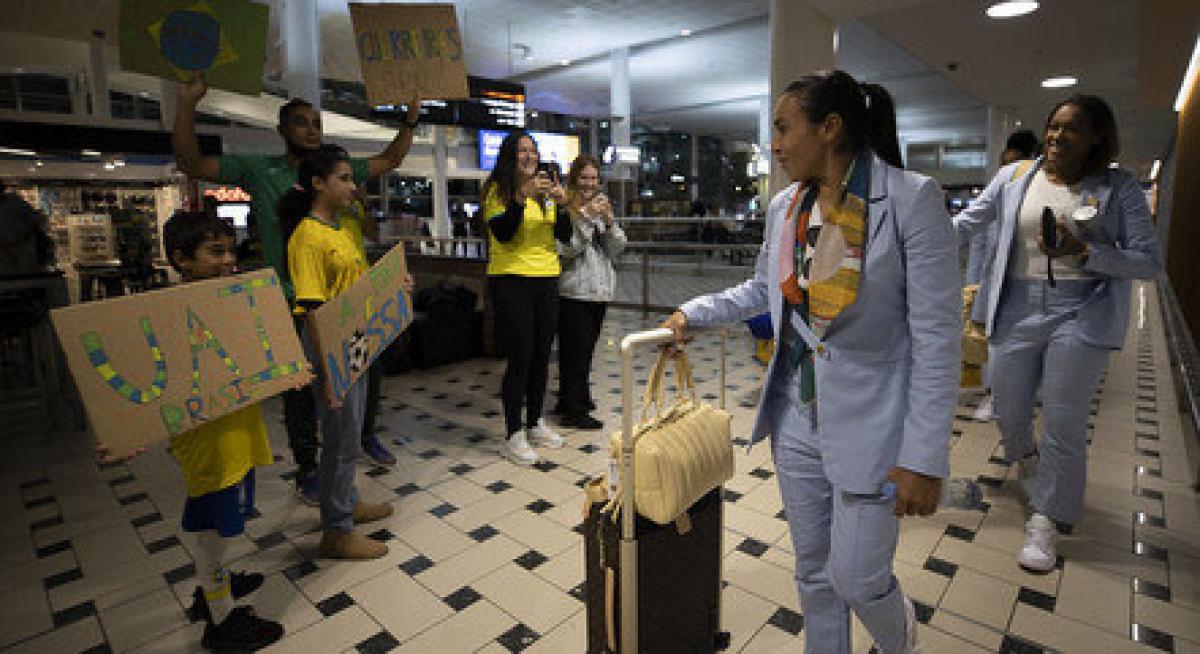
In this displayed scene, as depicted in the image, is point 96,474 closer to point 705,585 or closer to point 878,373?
point 705,585

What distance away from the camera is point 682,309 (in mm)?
1625

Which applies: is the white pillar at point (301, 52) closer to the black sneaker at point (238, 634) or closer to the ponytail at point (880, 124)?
the black sneaker at point (238, 634)

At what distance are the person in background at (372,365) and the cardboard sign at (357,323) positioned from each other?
0.17 m

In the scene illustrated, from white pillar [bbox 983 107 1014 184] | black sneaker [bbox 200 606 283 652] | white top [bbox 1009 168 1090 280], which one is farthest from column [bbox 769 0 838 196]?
white pillar [bbox 983 107 1014 184]

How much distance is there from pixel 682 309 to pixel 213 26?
7.52 ft

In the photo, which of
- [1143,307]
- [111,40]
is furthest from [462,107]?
[1143,307]

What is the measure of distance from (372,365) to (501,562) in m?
1.24

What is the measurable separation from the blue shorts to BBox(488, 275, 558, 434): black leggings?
65.0 inches

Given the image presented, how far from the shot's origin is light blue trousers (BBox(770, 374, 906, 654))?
133cm

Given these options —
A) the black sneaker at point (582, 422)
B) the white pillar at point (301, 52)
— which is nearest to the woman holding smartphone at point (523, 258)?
the black sneaker at point (582, 422)

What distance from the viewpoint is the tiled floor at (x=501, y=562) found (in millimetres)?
2143

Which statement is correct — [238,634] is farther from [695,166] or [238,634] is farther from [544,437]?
[695,166]

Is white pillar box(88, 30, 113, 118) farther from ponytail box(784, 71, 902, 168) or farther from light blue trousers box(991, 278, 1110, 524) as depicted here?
light blue trousers box(991, 278, 1110, 524)

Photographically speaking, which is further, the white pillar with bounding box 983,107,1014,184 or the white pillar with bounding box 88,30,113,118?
the white pillar with bounding box 983,107,1014,184
